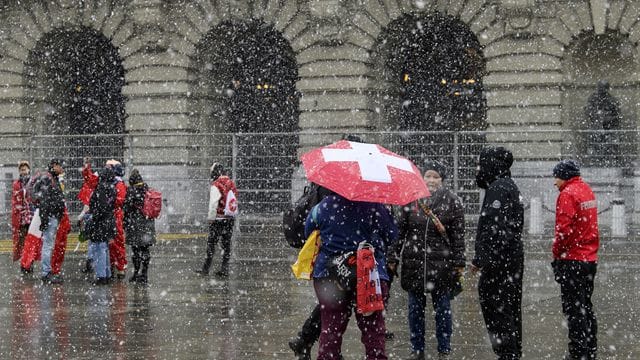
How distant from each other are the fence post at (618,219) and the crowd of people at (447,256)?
9.86 m

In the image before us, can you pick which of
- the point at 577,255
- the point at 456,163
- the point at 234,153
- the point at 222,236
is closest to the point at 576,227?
the point at 577,255

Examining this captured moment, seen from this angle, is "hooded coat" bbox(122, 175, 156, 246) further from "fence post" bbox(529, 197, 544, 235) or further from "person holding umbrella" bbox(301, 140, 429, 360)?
"person holding umbrella" bbox(301, 140, 429, 360)

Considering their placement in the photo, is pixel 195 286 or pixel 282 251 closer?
pixel 195 286

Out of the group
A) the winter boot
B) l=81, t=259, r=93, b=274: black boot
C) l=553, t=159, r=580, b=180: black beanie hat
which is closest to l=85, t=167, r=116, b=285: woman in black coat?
l=81, t=259, r=93, b=274: black boot

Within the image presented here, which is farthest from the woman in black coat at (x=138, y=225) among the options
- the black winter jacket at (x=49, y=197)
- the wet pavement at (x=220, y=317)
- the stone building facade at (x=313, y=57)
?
the stone building facade at (x=313, y=57)

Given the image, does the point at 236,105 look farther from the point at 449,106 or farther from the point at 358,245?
the point at 358,245

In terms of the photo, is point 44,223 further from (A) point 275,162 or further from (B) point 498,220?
(B) point 498,220

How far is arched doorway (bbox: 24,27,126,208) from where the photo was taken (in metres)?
34.2

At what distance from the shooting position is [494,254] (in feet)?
32.3

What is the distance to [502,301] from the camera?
391 inches

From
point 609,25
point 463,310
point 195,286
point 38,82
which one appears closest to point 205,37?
point 38,82

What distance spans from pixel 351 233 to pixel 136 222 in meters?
8.54

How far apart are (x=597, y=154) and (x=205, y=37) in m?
14.8

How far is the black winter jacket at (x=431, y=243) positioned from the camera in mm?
10539
